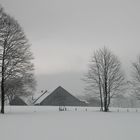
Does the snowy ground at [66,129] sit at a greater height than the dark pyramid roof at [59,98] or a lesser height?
lesser

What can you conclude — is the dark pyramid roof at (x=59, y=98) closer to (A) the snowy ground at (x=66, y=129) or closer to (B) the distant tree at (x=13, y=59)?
Answer: (B) the distant tree at (x=13, y=59)

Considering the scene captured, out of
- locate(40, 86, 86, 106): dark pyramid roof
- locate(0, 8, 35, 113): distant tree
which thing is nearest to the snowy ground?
locate(0, 8, 35, 113): distant tree

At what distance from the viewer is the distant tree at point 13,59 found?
3091cm

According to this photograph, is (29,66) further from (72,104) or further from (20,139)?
(72,104)

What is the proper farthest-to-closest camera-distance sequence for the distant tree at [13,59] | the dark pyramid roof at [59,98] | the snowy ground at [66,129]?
the dark pyramid roof at [59,98], the distant tree at [13,59], the snowy ground at [66,129]

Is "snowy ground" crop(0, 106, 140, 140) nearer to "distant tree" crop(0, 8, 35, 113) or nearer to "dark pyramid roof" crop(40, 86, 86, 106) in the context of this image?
"distant tree" crop(0, 8, 35, 113)

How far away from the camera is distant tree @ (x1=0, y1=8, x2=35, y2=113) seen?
101ft

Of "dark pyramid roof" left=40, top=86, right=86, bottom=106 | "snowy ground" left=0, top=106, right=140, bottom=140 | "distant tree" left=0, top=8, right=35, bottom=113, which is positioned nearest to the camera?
"snowy ground" left=0, top=106, right=140, bottom=140

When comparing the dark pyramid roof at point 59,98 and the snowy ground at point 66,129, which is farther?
the dark pyramid roof at point 59,98

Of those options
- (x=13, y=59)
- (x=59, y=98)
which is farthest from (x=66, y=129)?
(x=59, y=98)

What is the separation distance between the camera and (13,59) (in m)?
31.4

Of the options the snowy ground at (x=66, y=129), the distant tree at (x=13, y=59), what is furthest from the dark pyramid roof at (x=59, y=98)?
the snowy ground at (x=66, y=129)

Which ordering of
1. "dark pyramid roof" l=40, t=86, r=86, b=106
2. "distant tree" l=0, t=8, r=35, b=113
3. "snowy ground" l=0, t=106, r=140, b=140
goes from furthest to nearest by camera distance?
"dark pyramid roof" l=40, t=86, r=86, b=106
"distant tree" l=0, t=8, r=35, b=113
"snowy ground" l=0, t=106, r=140, b=140

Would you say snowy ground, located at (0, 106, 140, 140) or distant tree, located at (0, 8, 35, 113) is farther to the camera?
distant tree, located at (0, 8, 35, 113)
